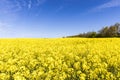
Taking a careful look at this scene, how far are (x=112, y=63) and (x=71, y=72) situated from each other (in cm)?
185

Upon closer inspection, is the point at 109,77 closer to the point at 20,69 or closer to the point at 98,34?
the point at 20,69

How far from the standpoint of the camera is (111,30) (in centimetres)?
5847

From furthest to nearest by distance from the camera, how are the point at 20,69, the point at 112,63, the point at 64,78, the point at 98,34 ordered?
1. the point at 98,34
2. the point at 112,63
3. the point at 20,69
4. the point at 64,78

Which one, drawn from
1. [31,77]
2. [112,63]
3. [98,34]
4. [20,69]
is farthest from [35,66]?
[98,34]

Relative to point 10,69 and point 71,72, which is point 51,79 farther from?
point 10,69

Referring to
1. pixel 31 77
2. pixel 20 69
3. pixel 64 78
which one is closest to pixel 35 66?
pixel 20 69

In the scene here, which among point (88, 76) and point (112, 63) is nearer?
point (88, 76)

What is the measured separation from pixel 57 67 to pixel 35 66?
118 centimetres

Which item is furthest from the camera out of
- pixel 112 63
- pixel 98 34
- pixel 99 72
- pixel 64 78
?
pixel 98 34

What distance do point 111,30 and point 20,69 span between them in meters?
53.5

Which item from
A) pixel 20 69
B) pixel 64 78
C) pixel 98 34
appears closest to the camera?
pixel 64 78

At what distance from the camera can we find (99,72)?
6.91 meters

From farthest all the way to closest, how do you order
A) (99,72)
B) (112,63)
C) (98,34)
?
(98,34)
(112,63)
(99,72)

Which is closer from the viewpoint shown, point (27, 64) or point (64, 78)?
point (64, 78)
